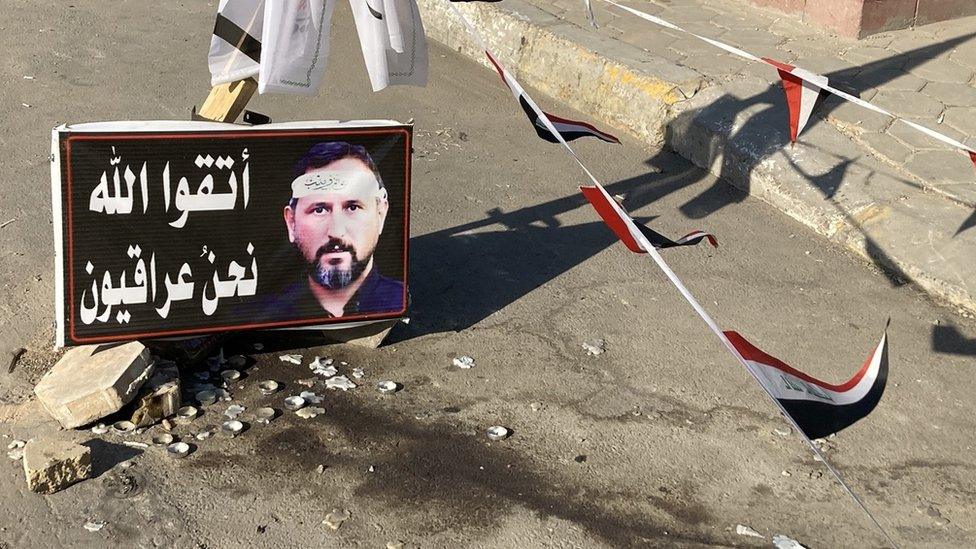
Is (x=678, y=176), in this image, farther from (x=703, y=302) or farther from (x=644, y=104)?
(x=703, y=302)

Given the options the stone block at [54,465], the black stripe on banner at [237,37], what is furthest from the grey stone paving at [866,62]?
the stone block at [54,465]

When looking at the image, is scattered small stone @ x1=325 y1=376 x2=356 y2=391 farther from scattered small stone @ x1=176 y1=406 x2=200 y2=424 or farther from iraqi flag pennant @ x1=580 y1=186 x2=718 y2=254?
iraqi flag pennant @ x1=580 y1=186 x2=718 y2=254

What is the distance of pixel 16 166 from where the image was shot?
657cm

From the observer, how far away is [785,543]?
13.3 ft

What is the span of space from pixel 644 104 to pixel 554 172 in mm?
975

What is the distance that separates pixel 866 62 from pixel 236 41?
16.0 feet

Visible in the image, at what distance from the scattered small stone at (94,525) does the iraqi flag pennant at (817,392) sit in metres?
2.21

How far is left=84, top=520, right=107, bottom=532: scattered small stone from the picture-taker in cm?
392

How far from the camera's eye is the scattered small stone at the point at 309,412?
4637mm

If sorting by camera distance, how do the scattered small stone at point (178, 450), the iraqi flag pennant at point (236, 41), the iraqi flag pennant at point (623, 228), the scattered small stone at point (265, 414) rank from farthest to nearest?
the iraqi flag pennant at point (236, 41)
the scattered small stone at point (265, 414)
the scattered small stone at point (178, 450)
the iraqi flag pennant at point (623, 228)

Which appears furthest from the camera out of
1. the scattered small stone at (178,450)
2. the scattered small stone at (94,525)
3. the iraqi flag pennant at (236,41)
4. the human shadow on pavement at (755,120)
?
the human shadow on pavement at (755,120)

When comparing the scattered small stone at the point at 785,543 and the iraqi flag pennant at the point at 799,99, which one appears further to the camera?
the iraqi flag pennant at the point at 799,99

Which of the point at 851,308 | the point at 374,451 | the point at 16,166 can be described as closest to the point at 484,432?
the point at 374,451

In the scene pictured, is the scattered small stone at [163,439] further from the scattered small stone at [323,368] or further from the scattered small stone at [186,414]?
the scattered small stone at [323,368]
